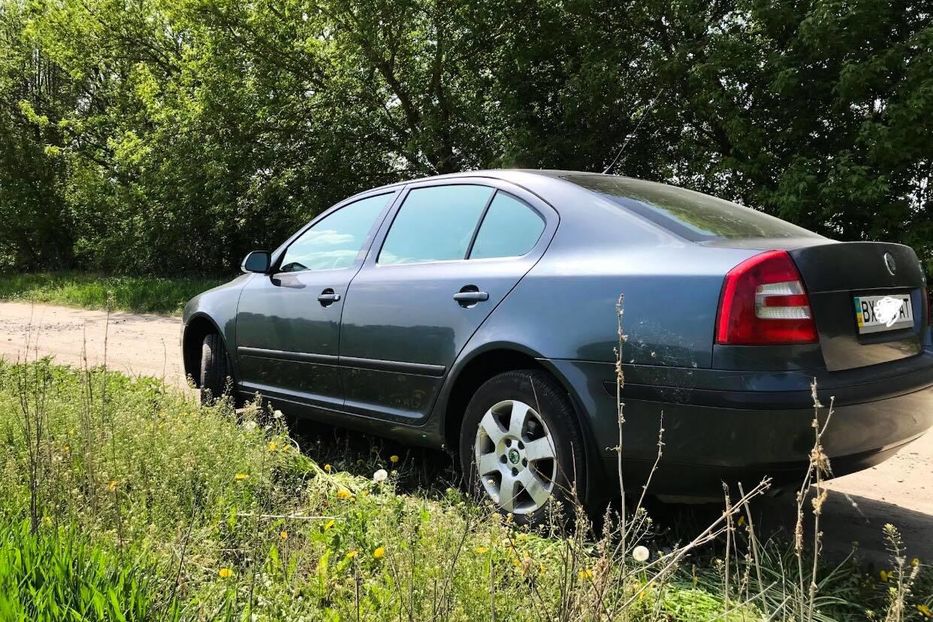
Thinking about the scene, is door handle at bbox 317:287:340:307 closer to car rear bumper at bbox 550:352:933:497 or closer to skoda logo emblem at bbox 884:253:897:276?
car rear bumper at bbox 550:352:933:497

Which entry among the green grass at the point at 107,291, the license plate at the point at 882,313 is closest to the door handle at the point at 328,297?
the license plate at the point at 882,313

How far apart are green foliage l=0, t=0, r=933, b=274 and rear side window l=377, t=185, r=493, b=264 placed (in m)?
7.48

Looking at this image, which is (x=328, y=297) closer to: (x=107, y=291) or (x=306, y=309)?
(x=306, y=309)

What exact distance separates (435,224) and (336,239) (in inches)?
34.2

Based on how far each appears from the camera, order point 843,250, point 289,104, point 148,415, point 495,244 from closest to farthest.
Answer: point 843,250 < point 495,244 < point 148,415 < point 289,104

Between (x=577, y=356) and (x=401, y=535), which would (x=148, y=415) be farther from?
(x=577, y=356)

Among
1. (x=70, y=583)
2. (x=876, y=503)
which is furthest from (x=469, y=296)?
(x=876, y=503)

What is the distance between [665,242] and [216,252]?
695 inches

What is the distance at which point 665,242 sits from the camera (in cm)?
Answer: 262

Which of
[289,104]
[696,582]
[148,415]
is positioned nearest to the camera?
[696,582]

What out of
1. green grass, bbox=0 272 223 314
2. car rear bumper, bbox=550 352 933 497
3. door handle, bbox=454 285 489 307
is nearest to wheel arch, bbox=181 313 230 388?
door handle, bbox=454 285 489 307

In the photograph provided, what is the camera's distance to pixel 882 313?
2.62 meters

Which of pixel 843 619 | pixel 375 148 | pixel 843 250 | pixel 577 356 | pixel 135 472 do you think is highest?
pixel 375 148

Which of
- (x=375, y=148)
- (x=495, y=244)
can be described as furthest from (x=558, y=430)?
(x=375, y=148)
